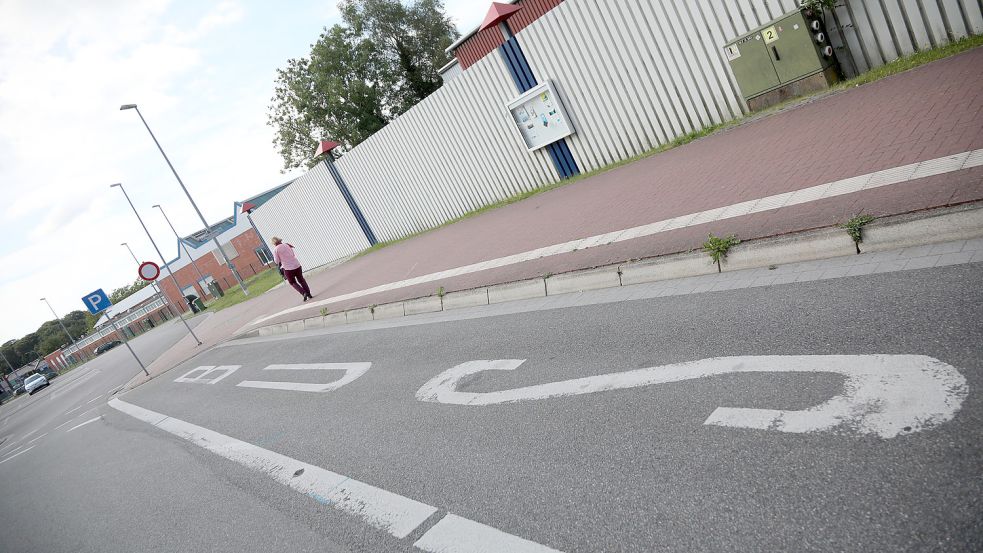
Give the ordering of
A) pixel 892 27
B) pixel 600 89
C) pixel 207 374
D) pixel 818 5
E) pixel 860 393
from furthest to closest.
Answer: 1. pixel 207 374
2. pixel 600 89
3. pixel 818 5
4. pixel 892 27
5. pixel 860 393

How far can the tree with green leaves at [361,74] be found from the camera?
4428 cm

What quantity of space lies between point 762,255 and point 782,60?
5376mm

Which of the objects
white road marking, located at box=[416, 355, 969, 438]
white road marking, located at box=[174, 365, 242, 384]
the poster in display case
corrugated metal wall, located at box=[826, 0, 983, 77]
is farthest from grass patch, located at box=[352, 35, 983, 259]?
white road marking, located at box=[174, 365, 242, 384]

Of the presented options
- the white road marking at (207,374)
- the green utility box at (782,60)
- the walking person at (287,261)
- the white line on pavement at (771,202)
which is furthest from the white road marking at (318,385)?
the green utility box at (782,60)

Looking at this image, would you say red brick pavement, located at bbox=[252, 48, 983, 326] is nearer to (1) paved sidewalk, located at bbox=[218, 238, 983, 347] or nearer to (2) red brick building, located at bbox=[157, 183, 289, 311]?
(1) paved sidewalk, located at bbox=[218, 238, 983, 347]

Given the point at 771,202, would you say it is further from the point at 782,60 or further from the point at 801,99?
the point at 782,60

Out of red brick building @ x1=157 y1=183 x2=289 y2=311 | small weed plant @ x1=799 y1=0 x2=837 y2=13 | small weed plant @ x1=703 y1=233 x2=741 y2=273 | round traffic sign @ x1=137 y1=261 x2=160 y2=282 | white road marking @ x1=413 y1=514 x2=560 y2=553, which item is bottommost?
white road marking @ x1=413 y1=514 x2=560 y2=553

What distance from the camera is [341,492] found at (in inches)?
160

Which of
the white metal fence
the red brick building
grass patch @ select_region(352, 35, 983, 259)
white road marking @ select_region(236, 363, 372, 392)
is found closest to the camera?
white road marking @ select_region(236, 363, 372, 392)

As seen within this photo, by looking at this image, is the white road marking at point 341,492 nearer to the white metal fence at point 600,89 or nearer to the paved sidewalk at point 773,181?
the paved sidewalk at point 773,181

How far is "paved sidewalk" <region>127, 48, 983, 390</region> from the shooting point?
15.4 feet

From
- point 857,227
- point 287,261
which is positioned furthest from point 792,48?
point 287,261

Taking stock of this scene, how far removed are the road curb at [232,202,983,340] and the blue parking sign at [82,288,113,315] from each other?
15392 mm

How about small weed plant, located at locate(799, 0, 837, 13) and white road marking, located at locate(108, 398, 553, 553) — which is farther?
small weed plant, located at locate(799, 0, 837, 13)
